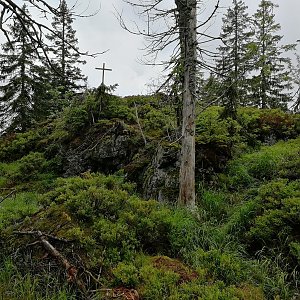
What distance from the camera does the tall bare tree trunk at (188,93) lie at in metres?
7.40

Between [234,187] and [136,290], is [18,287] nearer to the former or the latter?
[136,290]

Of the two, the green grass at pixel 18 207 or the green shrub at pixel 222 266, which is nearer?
the green shrub at pixel 222 266

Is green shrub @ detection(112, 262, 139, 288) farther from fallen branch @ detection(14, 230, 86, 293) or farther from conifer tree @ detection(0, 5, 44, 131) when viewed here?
conifer tree @ detection(0, 5, 44, 131)

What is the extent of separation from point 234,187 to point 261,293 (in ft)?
14.2

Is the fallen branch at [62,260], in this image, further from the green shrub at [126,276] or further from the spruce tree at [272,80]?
the spruce tree at [272,80]

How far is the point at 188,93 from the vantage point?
7504mm

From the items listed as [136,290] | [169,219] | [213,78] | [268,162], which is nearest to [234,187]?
[268,162]

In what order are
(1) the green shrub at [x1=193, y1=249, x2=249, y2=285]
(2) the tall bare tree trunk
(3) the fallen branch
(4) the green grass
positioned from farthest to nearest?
1. (2) the tall bare tree trunk
2. (4) the green grass
3. (1) the green shrub at [x1=193, y1=249, x2=249, y2=285]
4. (3) the fallen branch

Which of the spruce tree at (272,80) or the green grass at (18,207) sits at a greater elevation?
the spruce tree at (272,80)

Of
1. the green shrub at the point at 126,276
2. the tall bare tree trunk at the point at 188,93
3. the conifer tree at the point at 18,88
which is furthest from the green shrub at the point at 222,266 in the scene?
the conifer tree at the point at 18,88

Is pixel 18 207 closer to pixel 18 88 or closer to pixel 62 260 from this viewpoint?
pixel 62 260

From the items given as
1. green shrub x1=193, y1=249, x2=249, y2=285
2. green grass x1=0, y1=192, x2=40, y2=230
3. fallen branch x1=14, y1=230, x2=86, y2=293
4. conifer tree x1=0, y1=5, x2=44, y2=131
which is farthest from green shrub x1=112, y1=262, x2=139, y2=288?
conifer tree x1=0, y1=5, x2=44, y2=131

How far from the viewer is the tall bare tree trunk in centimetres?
740

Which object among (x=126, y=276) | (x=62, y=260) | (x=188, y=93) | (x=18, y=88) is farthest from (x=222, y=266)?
(x=18, y=88)
